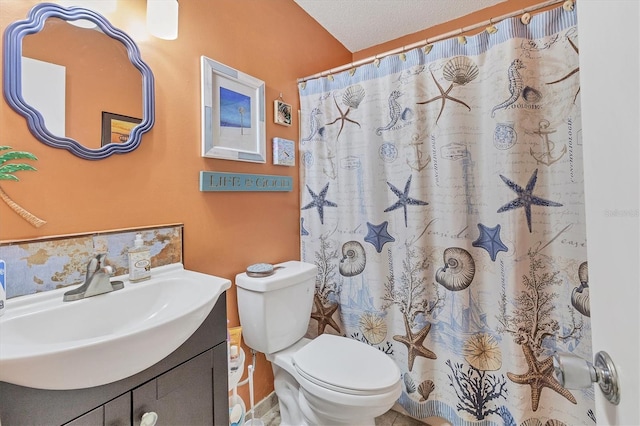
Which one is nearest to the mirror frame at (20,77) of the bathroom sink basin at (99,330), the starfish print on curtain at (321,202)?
the bathroom sink basin at (99,330)

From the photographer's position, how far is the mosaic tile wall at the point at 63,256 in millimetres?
810

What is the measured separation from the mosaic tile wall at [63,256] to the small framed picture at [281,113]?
88cm

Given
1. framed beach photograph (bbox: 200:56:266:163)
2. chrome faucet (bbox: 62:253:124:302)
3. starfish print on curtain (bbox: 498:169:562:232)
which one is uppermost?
framed beach photograph (bbox: 200:56:266:163)

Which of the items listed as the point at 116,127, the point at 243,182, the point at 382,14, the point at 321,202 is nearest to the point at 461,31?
the point at 382,14

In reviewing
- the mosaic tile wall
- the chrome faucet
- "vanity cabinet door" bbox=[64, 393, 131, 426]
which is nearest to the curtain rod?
the mosaic tile wall

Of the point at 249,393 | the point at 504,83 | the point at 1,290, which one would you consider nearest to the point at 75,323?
the point at 1,290

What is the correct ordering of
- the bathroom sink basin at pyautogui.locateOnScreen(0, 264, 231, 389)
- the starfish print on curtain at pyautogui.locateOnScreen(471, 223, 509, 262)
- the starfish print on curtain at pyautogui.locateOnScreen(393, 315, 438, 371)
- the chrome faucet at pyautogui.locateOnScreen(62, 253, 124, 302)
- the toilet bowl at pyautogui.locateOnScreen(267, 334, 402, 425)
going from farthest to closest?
the starfish print on curtain at pyautogui.locateOnScreen(393, 315, 438, 371) → the starfish print on curtain at pyautogui.locateOnScreen(471, 223, 509, 262) → the toilet bowl at pyautogui.locateOnScreen(267, 334, 402, 425) → the chrome faucet at pyautogui.locateOnScreen(62, 253, 124, 302) → the bathroom sink basin at pyautogui.locateOnScreen(0, 264, 231, 389)

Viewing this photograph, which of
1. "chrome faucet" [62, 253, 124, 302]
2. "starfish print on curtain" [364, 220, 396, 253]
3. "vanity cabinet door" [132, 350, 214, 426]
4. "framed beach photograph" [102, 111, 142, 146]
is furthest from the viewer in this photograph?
"starfish print on curtain" [364, 220, 396, 253]

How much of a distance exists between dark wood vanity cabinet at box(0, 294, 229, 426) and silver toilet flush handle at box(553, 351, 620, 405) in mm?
872

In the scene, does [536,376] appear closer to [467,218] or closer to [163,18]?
[467,218]

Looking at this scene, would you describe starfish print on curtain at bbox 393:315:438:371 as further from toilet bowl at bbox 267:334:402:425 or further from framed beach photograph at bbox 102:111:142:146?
framed beach photograph at bbox 102:111:142:146

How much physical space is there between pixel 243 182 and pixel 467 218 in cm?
109

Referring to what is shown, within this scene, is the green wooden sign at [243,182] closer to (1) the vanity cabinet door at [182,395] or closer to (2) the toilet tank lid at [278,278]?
(2) the toilet tank lid at [278,278]

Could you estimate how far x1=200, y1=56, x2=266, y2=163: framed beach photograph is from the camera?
1.27 m
